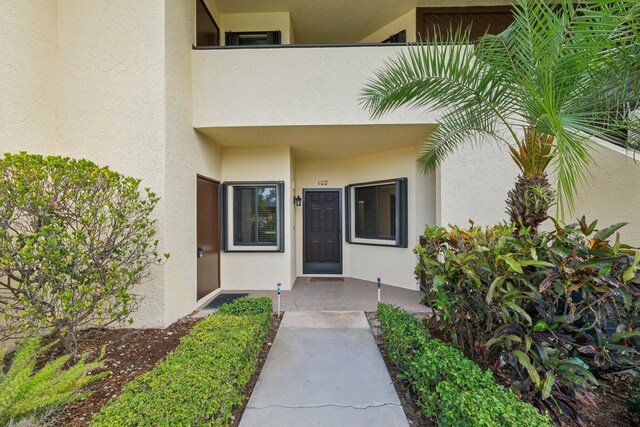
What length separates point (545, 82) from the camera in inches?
93.6

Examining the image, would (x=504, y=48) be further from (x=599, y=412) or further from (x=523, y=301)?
(x=599, y=412)

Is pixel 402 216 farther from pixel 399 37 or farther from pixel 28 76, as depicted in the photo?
pixel 28 76

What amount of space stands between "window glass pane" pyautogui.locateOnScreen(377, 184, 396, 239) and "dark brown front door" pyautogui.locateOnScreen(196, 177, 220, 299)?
3769 millimetres

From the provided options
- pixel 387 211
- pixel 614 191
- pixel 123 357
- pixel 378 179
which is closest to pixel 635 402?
pixel 614 191

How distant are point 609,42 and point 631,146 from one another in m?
2.11

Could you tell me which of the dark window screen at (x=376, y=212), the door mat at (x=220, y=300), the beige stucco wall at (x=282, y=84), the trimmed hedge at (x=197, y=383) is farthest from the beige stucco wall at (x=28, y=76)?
the dark window screen at (x=376, y=212)

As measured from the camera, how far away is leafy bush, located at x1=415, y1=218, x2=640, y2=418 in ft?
6.93

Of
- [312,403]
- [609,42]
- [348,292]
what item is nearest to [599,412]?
[312,403]

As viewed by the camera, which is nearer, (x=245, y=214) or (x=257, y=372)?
(x=257, y=372)

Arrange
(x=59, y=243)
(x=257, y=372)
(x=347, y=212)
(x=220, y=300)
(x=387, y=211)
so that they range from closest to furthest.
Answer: (x=59, y=243)
(x=257, y=372)
(x=220, y=300)
(x=387, y=211)
(x=347, y=212)

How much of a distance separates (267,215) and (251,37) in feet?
13.4

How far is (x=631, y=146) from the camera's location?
3336mm

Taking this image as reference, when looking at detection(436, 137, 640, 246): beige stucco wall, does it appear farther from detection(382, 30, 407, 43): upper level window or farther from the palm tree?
detection(382, 30, 407, 43): upper level window

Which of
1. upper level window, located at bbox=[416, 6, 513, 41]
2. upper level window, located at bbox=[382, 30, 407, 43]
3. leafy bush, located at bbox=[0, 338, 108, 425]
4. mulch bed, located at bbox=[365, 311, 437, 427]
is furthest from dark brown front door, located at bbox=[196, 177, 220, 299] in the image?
upper level window, located at bbox=[416, 6, 513, 41]
